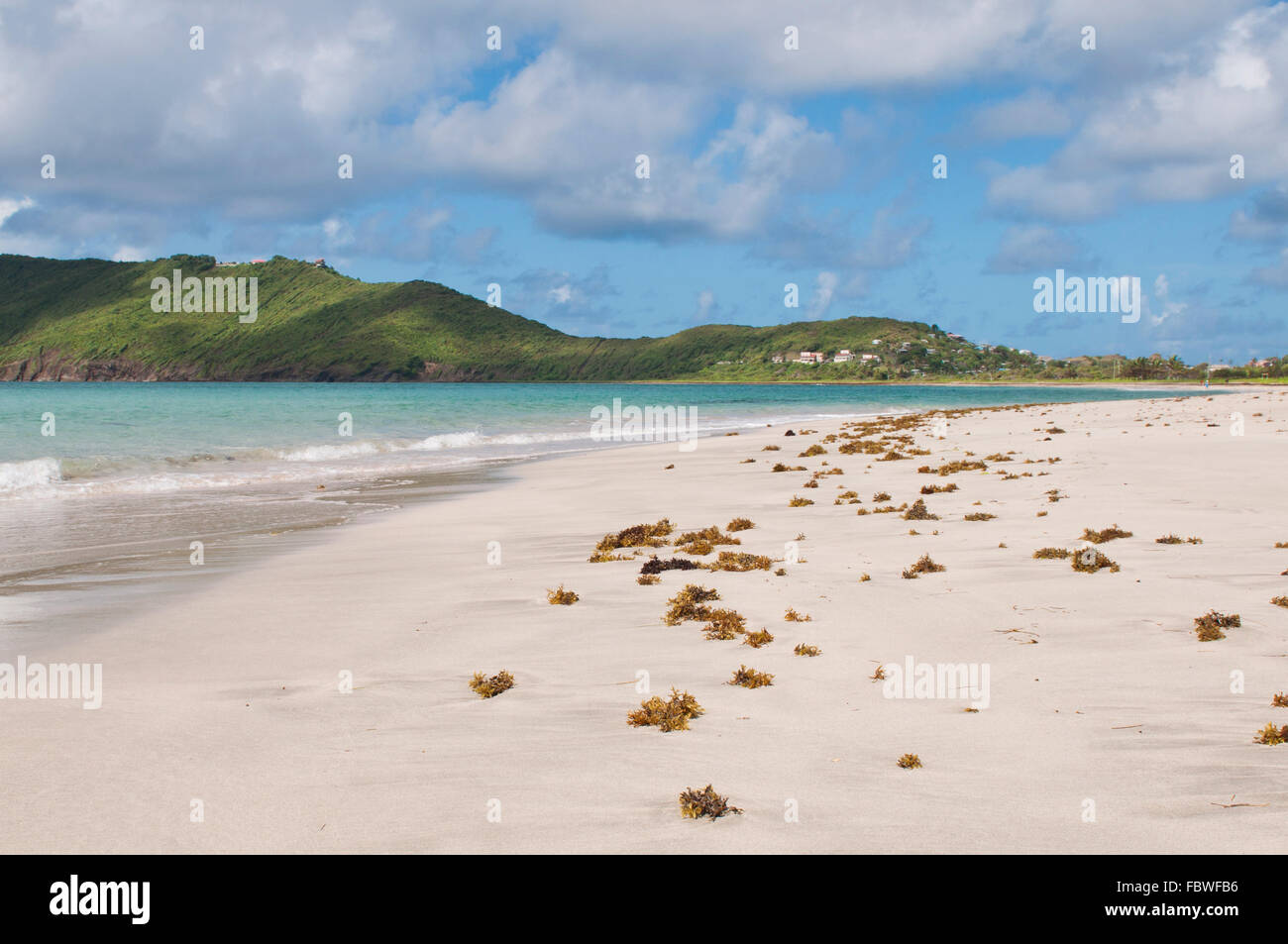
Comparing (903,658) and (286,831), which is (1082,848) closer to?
(903,658)

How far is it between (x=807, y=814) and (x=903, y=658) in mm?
3056

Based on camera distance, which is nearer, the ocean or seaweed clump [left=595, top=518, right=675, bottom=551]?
the ocean

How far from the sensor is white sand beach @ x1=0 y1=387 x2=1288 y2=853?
4438 millimetres

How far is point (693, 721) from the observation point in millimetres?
5961

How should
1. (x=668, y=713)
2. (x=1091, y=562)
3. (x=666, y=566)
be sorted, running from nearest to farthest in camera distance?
(x=668, y=713) < (x=1091, y=562) < (x=666, y=566)

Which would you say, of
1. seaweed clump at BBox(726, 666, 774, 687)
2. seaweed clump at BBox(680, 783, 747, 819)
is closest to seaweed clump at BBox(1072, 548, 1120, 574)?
seaweed clump at BBox(726, 666, 774, 687)

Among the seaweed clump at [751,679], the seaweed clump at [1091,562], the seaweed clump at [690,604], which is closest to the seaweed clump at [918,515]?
the seaweed clump at [1091,562]

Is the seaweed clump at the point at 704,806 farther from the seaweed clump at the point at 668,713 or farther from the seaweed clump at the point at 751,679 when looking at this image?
the seaweed clump at the point at 751,679

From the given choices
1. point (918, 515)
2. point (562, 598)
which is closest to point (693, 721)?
point (562, 598)

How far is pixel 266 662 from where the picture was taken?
7566 mm

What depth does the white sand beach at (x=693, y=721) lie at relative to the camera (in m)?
4.44

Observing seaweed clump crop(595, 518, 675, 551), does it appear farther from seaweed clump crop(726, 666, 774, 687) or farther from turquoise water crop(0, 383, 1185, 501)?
turquoise water crop(0, 383, 1185, 501)

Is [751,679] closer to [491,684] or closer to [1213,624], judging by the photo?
[491,684]
